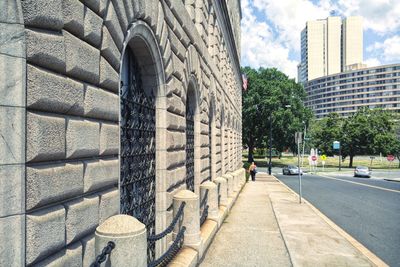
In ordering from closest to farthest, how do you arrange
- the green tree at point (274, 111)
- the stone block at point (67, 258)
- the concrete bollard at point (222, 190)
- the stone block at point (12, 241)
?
the stone block at point (12, 241)
the stone block at point (67, 258)
the concrete bollard at point (222, 190)
the green tree at point (274, 111)

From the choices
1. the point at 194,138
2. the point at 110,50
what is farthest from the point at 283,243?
the point at 110,50

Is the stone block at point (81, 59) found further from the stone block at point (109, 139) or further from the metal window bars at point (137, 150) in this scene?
the metal window bars at point (137, 150)

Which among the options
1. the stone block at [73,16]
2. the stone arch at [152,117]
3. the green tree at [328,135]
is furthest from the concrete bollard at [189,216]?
the green tree at [328,135]

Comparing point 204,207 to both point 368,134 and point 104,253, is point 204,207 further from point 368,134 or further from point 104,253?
point 368,134

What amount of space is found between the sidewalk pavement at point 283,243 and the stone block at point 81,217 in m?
3.69

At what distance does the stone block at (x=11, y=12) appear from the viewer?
2.75 meters

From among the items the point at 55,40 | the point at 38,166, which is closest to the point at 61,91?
the point at 55,40

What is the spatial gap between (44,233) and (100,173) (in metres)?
1.16

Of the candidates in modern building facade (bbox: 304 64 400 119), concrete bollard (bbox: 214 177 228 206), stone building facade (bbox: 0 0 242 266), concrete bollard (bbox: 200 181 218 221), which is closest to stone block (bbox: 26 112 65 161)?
stone building facade (bbox: 0 0 242 266)

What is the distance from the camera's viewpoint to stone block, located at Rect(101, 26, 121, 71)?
→ 4.19 meters

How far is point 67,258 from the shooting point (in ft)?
11.1

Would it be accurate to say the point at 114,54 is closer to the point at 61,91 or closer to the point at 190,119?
the point at 61,91

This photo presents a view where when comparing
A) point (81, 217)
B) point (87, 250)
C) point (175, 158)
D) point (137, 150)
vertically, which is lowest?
point (87, 250)

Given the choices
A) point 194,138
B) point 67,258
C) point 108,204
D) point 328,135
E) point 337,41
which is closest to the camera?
point 67,258
